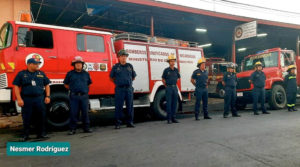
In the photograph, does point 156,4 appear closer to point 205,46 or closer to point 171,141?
point 171,141

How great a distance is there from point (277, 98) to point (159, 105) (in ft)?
16.6

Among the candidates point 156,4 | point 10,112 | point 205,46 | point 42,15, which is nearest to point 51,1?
point 42,15

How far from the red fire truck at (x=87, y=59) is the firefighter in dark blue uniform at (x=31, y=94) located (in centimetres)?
49

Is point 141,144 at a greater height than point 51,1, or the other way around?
point 51,1

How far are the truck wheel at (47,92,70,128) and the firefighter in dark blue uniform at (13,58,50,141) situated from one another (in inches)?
20.6

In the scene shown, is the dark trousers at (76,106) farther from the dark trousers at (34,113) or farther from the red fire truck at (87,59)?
the dark trousers at (34,113)

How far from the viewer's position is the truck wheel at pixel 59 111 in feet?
16.6

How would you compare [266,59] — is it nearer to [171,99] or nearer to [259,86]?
[259,86]

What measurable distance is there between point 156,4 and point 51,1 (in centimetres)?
515

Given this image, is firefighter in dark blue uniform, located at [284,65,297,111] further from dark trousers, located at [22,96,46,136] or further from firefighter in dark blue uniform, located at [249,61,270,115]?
dark trousers, located at [22,96,46,136]

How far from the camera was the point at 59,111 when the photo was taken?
5125 mm

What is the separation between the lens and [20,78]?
428 cm

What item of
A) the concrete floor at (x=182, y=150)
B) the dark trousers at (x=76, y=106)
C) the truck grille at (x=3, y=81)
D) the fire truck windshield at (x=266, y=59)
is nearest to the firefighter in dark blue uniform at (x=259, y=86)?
the fire truck windshield at (x=266, y=59)

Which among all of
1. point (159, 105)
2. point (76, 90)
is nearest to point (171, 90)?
point (159, 105)
